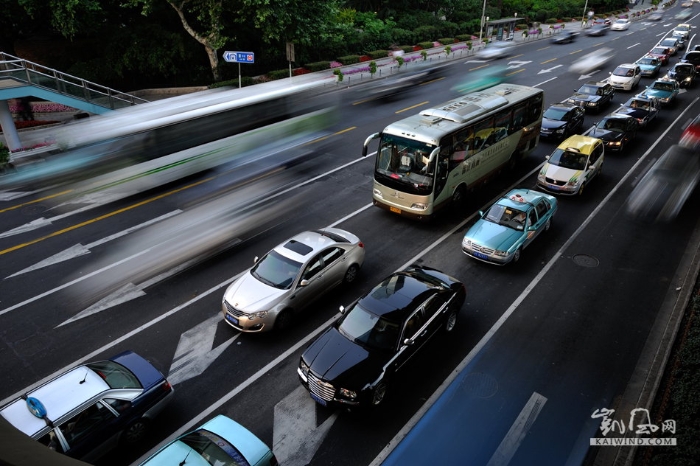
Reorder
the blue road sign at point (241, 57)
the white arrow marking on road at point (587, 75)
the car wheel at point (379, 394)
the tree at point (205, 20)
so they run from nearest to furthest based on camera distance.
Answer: the car wheel at point (379, 394)
the blue road sign at point (241, 57)
the tree at point (205, 20)
the white arrow marking on road at point (587, 75)

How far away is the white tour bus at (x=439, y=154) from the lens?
1529 centimetres

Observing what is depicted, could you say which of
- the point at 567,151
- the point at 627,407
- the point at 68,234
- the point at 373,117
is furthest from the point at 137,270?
the point at 373,117

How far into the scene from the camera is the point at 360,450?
872 centimetres

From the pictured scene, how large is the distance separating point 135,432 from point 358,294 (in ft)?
20.5

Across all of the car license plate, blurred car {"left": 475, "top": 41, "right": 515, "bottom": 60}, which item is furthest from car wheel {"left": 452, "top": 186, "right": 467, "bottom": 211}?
blurred car {"left": 475, "top": 41, "right": 515, "bottom": 60}

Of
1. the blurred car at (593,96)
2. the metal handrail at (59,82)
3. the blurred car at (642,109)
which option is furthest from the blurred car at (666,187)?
the metal handrail at (59,82)

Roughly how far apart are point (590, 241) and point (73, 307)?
612 inches

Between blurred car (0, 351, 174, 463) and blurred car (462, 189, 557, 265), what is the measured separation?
909cm

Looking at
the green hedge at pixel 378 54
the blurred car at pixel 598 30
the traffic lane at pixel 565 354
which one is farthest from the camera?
the blurred car at pixel 598 30

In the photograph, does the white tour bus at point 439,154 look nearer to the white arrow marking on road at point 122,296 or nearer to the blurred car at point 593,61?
the white arrow marking on road at point 122,296

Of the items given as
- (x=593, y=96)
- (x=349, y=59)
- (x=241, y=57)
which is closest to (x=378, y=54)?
(x=349, y=59)

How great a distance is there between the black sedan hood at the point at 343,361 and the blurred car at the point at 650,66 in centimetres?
3986

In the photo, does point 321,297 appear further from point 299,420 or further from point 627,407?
point 627,407

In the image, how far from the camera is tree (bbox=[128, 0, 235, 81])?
30328 millimetres
